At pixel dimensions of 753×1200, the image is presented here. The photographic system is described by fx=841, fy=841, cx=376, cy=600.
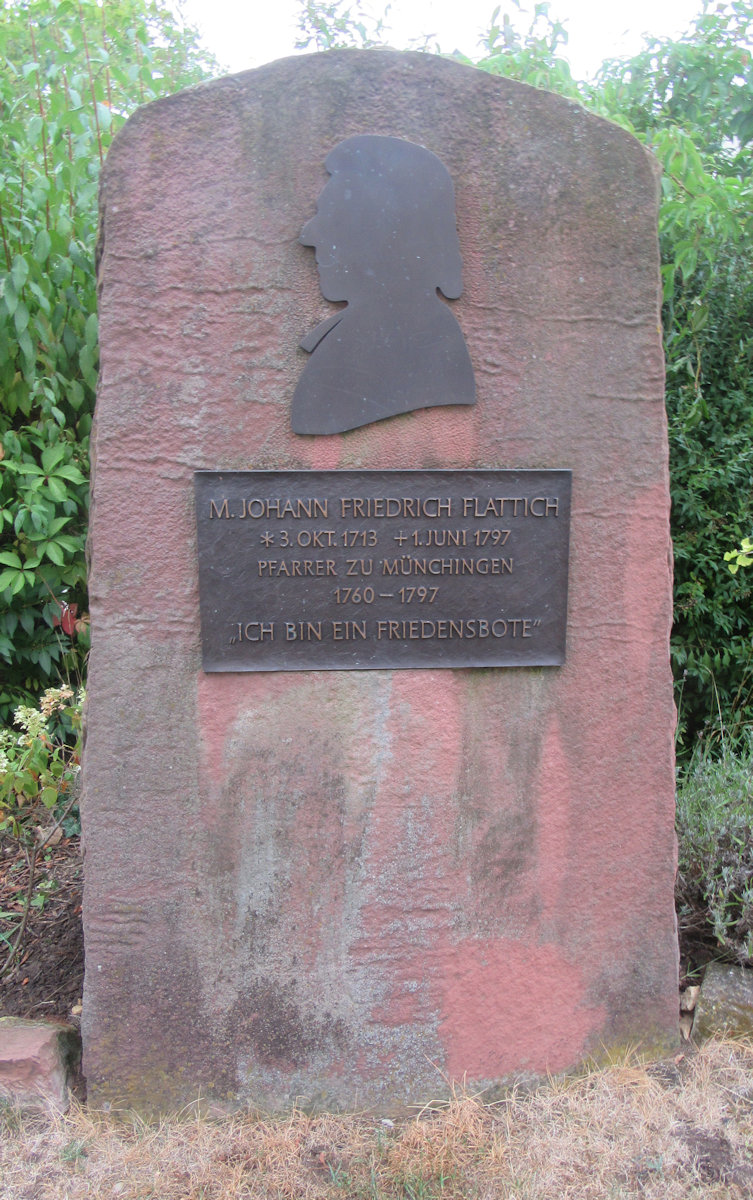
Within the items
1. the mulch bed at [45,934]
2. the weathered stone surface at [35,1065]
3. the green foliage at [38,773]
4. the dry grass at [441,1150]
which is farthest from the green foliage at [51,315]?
the dry grass at [441,1150]

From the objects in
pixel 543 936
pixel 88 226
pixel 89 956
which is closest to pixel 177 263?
pixel 88 226

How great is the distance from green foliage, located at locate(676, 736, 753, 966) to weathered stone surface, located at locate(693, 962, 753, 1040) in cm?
10

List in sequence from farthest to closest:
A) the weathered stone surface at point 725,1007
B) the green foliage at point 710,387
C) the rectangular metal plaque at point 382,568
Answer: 1. the green foliage at point 710,387
2. the weathered stone surface at point 725,1007
3. the rectangular metal plaque at point 382,568

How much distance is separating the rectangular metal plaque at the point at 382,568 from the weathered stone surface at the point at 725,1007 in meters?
1.20

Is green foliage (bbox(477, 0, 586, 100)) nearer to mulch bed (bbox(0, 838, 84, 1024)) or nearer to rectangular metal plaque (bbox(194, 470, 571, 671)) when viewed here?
rectangular metal plaque (bbox(194, 470, 571, 671))

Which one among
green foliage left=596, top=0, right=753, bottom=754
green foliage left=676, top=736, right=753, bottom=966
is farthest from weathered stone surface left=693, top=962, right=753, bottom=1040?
green foliage left=596, top=0, right=753, bottom=754

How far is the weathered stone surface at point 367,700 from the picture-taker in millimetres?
2121

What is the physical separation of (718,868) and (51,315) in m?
3.24

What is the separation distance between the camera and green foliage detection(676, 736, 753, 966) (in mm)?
2684

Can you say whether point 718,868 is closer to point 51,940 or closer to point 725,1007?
point 725,1007

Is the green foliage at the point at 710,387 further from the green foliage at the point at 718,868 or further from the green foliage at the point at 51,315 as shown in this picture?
the green foliage at the point at 51,315

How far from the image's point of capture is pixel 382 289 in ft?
7.07

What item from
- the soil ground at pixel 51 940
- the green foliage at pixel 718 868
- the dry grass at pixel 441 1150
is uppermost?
the green foliage at pixel 718 868

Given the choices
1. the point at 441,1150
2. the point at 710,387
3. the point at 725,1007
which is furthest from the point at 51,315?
the point at 725,1007
